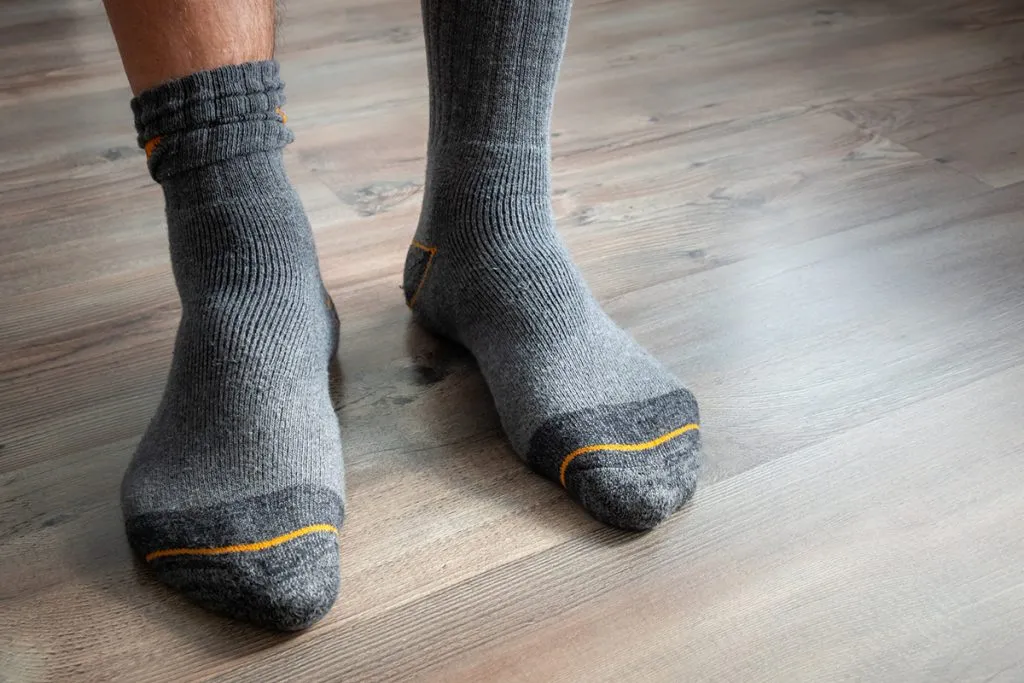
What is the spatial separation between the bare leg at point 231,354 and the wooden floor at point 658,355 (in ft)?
0.12

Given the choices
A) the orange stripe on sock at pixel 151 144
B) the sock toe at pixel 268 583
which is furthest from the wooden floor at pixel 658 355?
the orange stripe on sock at pixel 151 144

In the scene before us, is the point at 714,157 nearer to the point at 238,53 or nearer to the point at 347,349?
the point at 347,349

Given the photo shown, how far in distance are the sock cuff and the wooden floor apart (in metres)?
0.24

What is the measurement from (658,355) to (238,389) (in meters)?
0.38

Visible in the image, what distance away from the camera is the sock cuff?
686 millimetres

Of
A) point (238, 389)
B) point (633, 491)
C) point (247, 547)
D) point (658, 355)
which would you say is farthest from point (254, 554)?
point (658, 355)

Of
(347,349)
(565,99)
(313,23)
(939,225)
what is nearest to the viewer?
(347,349)

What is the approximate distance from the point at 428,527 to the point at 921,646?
337mm

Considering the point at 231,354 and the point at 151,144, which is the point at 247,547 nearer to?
the point at 231,354

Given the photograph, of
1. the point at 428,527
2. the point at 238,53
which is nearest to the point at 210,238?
the point at 238,53

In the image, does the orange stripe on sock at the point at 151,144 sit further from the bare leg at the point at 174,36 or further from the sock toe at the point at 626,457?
the sock toe at the point at 626,457

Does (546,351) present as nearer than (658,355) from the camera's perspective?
Yes

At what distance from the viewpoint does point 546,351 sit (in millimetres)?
793

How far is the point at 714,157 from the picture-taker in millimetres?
1266
